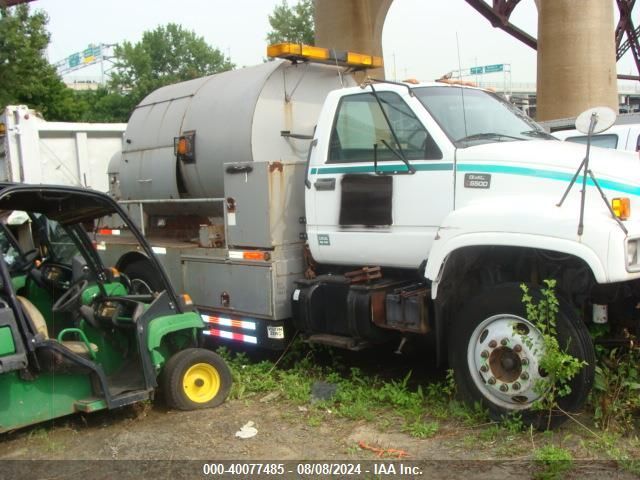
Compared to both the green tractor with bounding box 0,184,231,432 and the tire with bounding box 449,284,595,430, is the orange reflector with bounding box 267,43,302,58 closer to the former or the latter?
the green tractor with bounding box 0,184,231,432

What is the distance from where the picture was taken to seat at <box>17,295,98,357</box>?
4.69 metres

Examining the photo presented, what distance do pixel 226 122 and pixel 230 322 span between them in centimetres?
198

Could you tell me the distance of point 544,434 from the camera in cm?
441

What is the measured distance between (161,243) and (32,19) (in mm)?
22994

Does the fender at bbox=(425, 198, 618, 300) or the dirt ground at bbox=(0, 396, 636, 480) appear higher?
the fender at bbox=(425, 198, 618, 300)

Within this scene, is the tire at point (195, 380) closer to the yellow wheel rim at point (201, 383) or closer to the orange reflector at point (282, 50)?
the yellow wheel rim at point (201, 383)

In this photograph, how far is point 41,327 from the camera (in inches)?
187

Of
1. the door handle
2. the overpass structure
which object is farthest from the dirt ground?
the overpass structure

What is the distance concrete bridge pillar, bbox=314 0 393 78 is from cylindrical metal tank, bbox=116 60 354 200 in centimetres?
1044

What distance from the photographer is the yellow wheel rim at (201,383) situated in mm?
5473

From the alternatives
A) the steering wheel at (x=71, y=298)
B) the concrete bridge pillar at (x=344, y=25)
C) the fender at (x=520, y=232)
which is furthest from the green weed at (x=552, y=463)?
the concrete bridge pillar at (x=344, y=25)

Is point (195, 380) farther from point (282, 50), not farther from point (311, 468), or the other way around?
point (282, 50)

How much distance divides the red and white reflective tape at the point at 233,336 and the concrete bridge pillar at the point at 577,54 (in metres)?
10.4

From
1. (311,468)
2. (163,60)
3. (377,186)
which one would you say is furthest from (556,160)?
(163,60)
